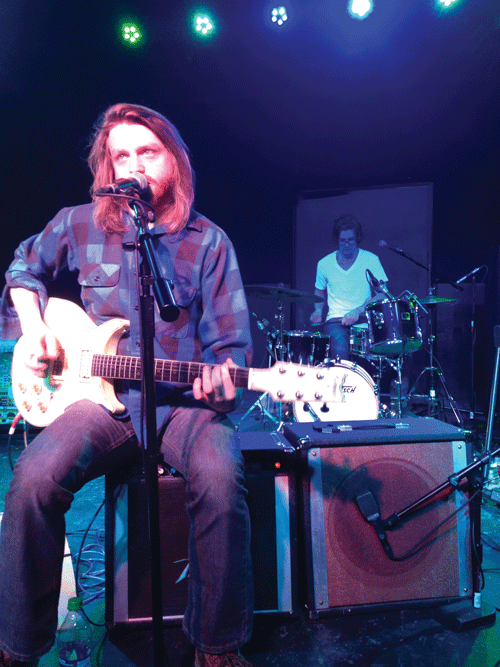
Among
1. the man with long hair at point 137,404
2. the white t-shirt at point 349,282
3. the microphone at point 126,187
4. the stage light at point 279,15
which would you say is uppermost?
the stage light at point 279,15

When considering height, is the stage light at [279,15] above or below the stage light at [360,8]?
below

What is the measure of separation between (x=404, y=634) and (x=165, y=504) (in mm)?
1043

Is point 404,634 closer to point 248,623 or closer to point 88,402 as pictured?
point 248,623

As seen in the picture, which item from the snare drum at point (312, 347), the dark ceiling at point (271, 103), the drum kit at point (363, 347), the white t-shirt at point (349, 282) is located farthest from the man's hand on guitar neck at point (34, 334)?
the white t-shirt at point (349, 282)

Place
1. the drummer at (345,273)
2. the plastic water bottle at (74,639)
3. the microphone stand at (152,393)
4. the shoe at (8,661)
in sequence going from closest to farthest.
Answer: the microphone stand at (152,393)
the shoe at (8,661)
the plastic water bottle at (74,639)
the drummer at (345,273)

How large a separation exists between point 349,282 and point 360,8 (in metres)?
3.13

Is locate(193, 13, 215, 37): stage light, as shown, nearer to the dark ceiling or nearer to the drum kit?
the dark ceiling

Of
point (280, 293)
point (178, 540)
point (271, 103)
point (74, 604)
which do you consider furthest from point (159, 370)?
point (271, 103)

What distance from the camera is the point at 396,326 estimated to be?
14.0 feet

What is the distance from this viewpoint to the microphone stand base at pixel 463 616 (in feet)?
5.58

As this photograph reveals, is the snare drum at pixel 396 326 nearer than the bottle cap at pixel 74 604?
No

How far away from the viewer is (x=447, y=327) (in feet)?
20.2

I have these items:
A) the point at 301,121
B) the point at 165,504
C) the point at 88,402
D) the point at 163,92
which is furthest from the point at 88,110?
the point at 165,504

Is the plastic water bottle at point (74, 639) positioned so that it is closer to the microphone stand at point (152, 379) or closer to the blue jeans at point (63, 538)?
the blue jeans at point (63, 538)
